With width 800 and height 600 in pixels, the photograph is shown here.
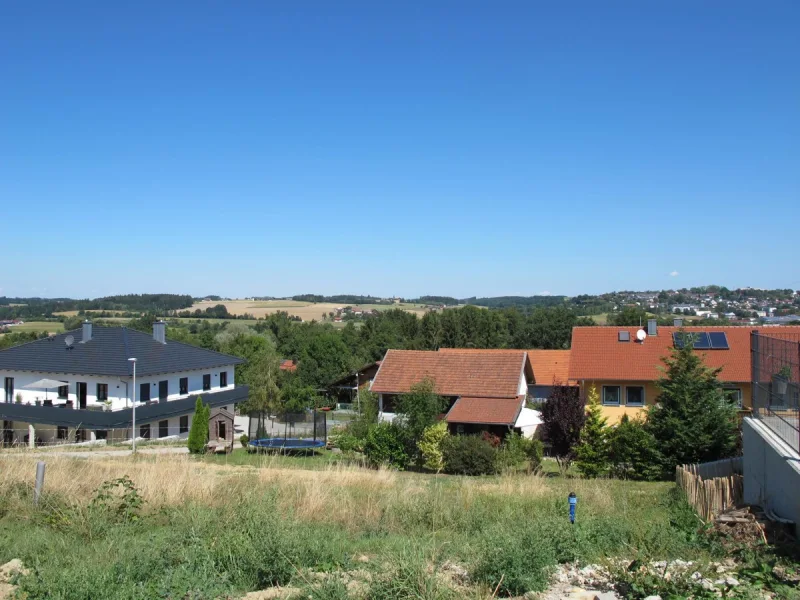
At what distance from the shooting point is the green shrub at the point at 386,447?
2397 cm

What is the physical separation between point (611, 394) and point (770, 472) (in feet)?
75.6

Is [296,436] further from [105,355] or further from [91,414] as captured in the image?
[105,355]

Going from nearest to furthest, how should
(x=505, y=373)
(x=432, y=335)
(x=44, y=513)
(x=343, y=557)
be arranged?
(x=343, y=557) < (x=44, y=513) < (x=505, y=373) < (x=432, y=335)

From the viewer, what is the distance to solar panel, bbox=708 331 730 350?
109 ft

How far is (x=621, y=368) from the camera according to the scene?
32812 mm

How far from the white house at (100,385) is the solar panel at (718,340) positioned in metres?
29.4

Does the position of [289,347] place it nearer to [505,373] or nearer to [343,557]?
[505,373]

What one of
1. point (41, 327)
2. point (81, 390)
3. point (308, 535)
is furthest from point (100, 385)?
point (41, 327)

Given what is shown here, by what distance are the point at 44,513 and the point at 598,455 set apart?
17.2 meters

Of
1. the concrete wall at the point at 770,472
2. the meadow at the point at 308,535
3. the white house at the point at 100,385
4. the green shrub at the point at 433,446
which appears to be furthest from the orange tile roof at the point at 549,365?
the meadow at the point at 308,535

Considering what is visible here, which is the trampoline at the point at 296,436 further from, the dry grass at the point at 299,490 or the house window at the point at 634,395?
the house window at the point at 634,395

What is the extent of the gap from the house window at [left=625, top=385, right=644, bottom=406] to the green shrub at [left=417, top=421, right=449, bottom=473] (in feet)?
42.6

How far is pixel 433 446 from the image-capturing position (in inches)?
928

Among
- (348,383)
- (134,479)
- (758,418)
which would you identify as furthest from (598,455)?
(348,383)
